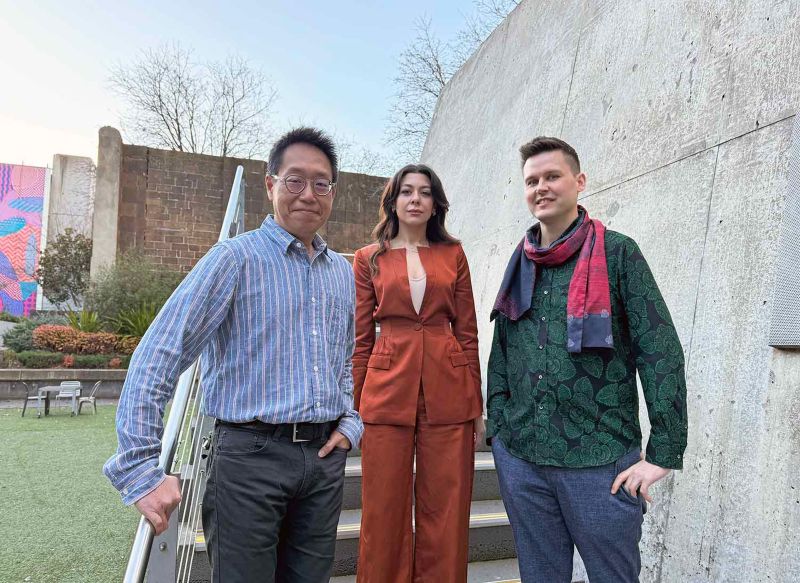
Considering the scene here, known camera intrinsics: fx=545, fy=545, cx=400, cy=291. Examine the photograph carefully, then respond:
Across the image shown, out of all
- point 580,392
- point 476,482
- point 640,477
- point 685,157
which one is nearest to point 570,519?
point 640,477

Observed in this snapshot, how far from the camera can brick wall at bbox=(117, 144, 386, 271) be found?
10906mm

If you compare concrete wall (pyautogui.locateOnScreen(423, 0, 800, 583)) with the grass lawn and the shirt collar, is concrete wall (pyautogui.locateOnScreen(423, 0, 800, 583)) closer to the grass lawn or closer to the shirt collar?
the shirt collar

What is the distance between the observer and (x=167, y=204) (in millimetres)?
11023

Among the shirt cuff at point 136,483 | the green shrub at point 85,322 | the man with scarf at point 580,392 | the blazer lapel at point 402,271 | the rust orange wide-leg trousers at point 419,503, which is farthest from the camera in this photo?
the green shrub at point 85,322

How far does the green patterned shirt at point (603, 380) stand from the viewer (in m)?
1.38

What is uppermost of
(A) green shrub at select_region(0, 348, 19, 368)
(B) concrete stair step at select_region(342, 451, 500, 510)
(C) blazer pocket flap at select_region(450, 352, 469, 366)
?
(C) blazer pocket flap at select_region(450, 352, 469, 366)

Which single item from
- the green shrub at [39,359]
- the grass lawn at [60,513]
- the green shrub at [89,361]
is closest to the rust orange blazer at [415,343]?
the grass lawn at [60,513]

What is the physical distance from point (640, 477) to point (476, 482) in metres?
1.60

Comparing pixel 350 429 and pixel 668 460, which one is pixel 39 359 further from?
pixel 668 460

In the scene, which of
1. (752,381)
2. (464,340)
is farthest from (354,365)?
(752,381)

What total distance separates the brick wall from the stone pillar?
0.36 ft

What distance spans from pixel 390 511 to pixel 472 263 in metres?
3.08

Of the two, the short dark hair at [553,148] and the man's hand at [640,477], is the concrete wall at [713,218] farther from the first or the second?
the short dark hair at [553,148]

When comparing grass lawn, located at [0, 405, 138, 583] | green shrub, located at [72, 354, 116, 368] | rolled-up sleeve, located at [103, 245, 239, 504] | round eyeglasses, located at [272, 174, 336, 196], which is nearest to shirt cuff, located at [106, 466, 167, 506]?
rolled-up sleeve, located at [103, 245, 239, 504]
